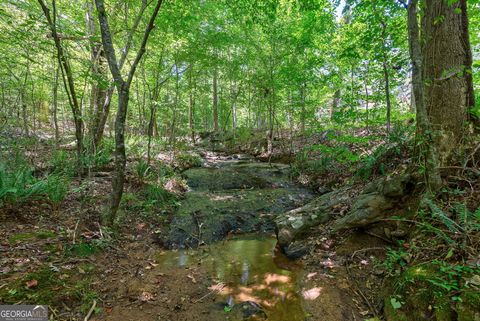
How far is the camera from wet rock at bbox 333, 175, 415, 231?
3.58m

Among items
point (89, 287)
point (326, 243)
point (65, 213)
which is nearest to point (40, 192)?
point (65, 213)

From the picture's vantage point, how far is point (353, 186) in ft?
16.7

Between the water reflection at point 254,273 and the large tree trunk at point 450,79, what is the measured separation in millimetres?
2728

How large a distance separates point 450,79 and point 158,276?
5.10m

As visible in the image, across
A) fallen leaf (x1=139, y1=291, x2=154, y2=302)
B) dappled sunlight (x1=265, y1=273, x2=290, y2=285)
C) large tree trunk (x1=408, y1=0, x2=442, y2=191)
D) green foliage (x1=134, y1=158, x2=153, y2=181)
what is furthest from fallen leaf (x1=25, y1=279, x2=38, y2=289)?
large tree trunk (x1=408, y1=0, x2=442, y2=191)

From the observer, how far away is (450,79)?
3.25 m

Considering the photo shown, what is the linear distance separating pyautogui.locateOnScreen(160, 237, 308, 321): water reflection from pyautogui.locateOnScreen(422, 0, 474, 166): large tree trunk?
2.73m

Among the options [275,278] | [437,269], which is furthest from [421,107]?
[275,278]

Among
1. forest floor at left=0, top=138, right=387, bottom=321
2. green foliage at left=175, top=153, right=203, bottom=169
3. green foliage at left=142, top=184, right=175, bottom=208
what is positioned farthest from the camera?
green foliage at left=175, top=153, right=203, bottom=169

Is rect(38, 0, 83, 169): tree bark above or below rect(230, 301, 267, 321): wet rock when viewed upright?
above

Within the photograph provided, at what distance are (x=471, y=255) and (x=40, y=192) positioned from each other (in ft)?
20.8

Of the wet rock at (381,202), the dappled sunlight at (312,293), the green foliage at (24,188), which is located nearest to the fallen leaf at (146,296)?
the dappled sunlight at (312,293)

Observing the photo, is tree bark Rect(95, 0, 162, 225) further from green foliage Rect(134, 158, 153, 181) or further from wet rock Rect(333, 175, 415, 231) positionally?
wet rock Rect(333, 175, 415, 231)

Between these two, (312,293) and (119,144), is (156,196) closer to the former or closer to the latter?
(119,144)
